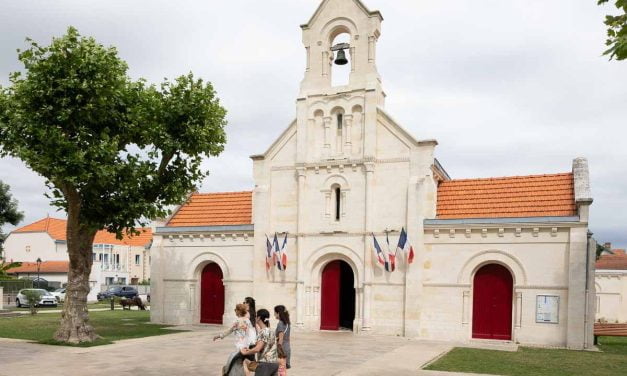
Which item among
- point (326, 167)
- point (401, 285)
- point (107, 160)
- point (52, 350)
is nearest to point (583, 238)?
point (401, 285)

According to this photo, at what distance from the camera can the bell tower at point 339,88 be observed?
2503 centimetres

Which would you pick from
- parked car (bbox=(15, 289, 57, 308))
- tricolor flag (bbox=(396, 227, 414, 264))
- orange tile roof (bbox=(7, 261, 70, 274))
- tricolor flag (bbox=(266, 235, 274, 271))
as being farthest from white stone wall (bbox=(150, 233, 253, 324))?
orange tile roof (bbox=(7, 261, 70, 274))

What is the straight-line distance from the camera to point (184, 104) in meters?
21.3

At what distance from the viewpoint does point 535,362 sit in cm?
1733

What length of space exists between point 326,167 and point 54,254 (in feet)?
173

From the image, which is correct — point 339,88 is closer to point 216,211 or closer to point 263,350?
point 216,211

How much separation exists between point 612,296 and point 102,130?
36.4m

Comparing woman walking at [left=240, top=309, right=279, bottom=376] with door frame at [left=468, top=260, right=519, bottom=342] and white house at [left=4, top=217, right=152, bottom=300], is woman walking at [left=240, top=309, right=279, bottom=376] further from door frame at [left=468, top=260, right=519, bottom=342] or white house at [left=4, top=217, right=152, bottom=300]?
white house at [left=4, top=217, right=152, bottom=300]

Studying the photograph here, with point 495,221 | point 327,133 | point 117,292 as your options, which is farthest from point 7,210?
point 495,221

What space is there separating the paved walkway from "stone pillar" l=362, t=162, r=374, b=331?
1.40m

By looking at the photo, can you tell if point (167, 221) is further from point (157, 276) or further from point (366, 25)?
point (366, 25)

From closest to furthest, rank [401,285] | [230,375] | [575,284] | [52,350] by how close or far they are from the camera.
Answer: [230,375] → [52,350] → [575,284] → [401,285]

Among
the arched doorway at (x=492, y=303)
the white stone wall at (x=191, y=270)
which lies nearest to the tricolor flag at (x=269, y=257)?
the white stone wall at (x=191, y=270)

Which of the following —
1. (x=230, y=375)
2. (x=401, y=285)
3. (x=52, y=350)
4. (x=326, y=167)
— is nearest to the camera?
(x=230, y=375)
